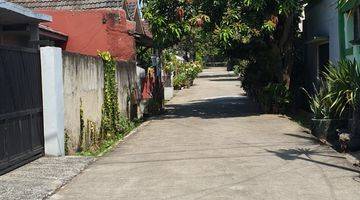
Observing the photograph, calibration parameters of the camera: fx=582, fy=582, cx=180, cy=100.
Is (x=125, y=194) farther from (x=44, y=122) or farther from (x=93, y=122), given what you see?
(x=93, y=122)

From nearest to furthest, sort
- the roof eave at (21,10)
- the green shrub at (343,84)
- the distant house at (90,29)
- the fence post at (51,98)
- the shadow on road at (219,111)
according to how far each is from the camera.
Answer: the roof eave at (21,10)
the fence post at (51,98)
the green shrub at (343,84)
the distant house at (90,29)
the shadow on road at (219,111)

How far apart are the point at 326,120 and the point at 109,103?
18.1 feet

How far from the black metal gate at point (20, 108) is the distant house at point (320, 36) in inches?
332

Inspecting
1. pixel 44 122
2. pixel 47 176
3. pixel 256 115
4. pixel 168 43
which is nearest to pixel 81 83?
pixel 44 122

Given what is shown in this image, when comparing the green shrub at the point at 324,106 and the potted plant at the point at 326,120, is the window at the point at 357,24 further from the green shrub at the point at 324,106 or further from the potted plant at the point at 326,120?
the potted plant at the point at 326,120

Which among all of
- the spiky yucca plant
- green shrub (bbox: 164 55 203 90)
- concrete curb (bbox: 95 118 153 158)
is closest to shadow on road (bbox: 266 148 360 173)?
the spiky yucca plant

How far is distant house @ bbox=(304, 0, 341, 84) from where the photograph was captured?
16672 millimetres

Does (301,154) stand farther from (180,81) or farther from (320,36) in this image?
(180,81)

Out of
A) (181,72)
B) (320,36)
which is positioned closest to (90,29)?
(320,36)

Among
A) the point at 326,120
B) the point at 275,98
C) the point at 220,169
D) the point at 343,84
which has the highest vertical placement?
the point at 343,84

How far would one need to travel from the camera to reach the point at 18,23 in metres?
12.6

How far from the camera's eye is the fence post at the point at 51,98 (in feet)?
35.5

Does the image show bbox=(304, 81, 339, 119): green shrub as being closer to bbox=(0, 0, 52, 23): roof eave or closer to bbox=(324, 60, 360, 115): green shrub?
bbox=(324, 60, 360, 115): green shrub

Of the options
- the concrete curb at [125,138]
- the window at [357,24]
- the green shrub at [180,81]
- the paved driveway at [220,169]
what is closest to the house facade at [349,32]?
the window at [357,24]
